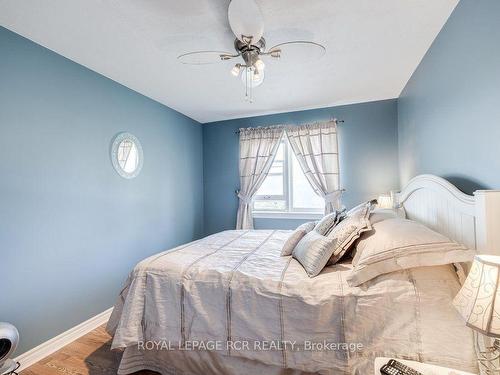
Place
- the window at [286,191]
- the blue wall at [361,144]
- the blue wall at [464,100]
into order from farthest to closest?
the window at [286,191]
the blue wall at [361,144]
the blue wall at [464,100]

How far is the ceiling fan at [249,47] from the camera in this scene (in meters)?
1.34

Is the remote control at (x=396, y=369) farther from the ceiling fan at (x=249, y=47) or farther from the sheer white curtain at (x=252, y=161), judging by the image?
the sheer white curtain at (x=252, y=161)

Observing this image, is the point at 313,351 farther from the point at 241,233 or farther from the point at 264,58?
the point at 264,58

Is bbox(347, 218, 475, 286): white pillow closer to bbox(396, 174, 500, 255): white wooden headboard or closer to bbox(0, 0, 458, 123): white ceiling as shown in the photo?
bbox(396, 174, 500, 255): white wooden headboard

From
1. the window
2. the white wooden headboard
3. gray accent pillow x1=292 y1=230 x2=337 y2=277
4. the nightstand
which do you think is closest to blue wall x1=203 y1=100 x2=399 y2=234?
the window

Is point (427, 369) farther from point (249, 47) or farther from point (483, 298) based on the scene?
point (249, 47)

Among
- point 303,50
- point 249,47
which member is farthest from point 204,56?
point 303,50

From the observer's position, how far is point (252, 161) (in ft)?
12.8

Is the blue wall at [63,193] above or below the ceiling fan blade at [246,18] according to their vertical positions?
below

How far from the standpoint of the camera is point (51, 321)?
2.00 meters

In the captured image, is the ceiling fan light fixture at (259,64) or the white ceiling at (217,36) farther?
the ceiling fan light fixture at (259,64)

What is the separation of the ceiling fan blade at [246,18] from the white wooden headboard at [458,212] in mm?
1452

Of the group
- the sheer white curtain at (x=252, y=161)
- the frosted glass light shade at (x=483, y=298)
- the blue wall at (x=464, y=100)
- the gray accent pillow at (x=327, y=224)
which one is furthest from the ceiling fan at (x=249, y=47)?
the sheer white curtain at (x=252, y=161)

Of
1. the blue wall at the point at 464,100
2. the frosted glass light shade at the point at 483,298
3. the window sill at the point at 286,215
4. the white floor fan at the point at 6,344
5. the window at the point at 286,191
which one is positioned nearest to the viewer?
the frosted glass light shade at the point at 483,298
